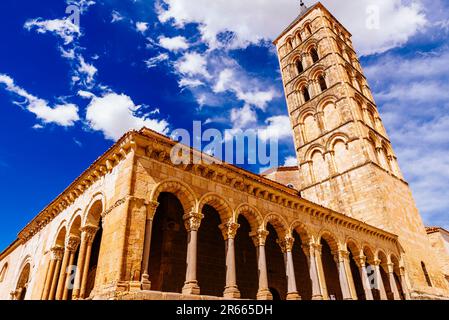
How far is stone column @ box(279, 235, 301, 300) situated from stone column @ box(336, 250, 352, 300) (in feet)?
8.06

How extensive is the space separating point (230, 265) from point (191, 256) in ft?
4.40

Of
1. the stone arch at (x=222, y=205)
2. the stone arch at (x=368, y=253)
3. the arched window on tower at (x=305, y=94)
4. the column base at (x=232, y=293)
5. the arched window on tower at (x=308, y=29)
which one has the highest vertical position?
the arched window on tower at (x=308, y=29)

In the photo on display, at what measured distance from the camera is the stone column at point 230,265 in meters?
8.40

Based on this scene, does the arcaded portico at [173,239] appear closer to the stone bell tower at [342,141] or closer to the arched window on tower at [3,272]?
the arched window on tower at [3,272]

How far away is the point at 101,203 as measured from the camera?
30.0 feet

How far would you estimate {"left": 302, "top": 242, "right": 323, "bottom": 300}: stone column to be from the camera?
10.6m

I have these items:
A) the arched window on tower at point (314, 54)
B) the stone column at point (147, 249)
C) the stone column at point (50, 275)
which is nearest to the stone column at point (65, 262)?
the stone column at point (50, 275)

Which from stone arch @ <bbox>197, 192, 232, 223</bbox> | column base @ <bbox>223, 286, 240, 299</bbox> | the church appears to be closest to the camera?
the church

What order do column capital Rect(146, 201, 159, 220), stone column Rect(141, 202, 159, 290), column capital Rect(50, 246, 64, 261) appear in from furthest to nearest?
column capital Rect(50, 246, 64, 261)
column capital Rect(146, 201, 159, 220)
stone column Rect(141, 202, 159, 290)

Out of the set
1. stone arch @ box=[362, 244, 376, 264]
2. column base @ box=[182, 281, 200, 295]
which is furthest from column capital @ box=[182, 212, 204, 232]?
stone arch @ box=[362, 244, 376, 264]

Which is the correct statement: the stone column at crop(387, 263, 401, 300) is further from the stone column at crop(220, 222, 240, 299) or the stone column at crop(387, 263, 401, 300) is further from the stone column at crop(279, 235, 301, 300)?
the stone column at crop(220, 222, 240, 299)

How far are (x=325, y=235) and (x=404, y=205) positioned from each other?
30.0ft

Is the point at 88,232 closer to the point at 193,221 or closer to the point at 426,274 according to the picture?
the point at 193,221

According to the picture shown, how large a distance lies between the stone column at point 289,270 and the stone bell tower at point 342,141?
8416 millimetres
